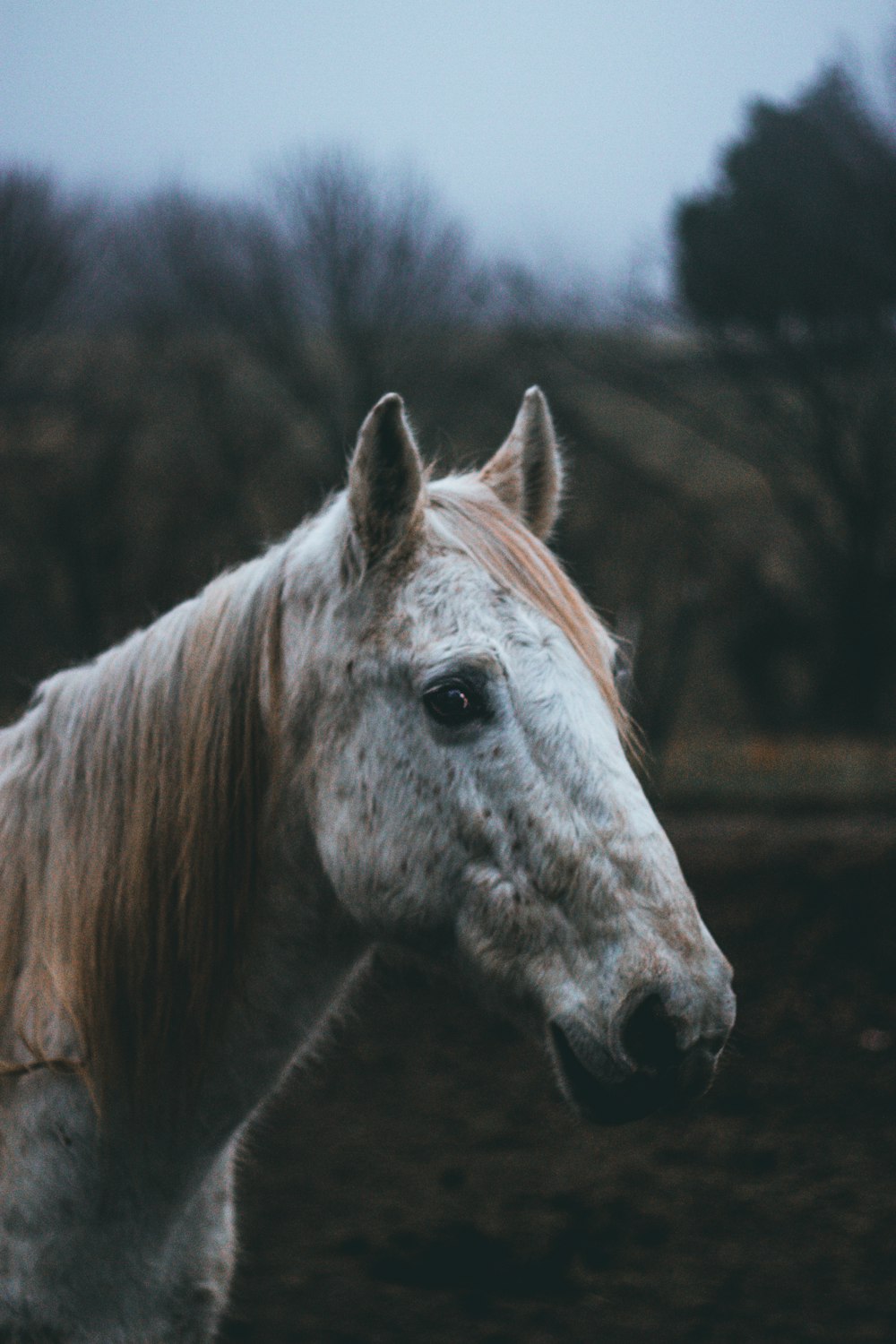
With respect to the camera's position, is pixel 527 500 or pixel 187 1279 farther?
pixel 527 500

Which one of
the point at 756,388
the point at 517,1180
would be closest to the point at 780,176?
the point at 756,388

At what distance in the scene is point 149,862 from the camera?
84.5 inches

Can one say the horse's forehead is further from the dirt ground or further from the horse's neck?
the dirt ground

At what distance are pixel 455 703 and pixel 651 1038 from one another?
628 millimetres

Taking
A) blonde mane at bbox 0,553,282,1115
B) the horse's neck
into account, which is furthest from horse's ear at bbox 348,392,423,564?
blonde mane at bbox 0,553,282,1115

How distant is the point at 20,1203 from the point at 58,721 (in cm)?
92

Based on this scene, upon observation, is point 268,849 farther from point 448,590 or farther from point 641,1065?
point 641,1065

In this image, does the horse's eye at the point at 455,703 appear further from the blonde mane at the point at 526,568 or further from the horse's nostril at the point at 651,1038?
the horse's nostril at the point at 651,1038

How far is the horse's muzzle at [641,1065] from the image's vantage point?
1.70 m

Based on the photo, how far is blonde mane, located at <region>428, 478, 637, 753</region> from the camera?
206 cm

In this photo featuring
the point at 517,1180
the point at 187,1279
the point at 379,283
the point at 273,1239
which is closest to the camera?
the point at 187,1279

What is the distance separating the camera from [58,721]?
7.68 ft

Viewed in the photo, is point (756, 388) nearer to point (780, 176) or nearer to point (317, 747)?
point (780, 176)

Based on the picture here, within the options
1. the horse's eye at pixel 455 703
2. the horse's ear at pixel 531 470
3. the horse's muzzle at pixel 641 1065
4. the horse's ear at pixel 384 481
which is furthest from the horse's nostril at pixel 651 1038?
the horse's ear at pixel 531 470
